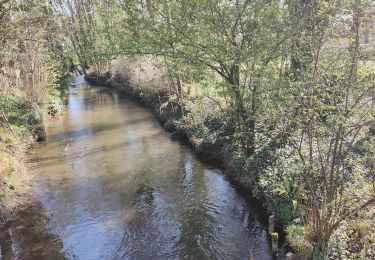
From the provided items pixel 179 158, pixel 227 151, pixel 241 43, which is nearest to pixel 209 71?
pixel 241 43

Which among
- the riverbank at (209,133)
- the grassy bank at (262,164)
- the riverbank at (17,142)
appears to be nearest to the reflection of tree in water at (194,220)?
the riverbank at (209,133)

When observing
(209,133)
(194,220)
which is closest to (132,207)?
(194,220)

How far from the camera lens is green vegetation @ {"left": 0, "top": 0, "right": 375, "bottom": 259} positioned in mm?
7898

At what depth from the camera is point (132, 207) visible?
41.0ft

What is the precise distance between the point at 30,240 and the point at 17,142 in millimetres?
7885

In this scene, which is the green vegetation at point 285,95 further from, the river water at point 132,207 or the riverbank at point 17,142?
the river water at point 132,207

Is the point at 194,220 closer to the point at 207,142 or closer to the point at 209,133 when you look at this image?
the point at 207,142

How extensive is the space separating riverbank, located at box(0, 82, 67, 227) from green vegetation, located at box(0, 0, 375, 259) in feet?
1.11

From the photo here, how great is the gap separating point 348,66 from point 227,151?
7936mm

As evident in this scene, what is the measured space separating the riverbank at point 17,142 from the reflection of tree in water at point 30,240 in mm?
541

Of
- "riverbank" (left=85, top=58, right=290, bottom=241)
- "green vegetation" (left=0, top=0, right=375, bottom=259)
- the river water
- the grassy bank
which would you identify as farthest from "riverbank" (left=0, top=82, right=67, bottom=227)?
the grassy bank

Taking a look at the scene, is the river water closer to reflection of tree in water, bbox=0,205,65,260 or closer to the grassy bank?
reflection of tree in water, bbox=0,205,65,260

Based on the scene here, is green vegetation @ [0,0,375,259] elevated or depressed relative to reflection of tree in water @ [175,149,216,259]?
elevated

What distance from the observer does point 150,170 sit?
51.3 ft
